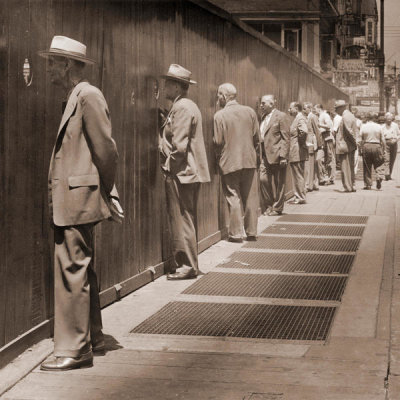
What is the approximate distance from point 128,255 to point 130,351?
2.25 meters

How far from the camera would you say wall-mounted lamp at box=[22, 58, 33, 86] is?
6.09 metres

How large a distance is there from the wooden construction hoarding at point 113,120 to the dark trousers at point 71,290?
13.6 inches

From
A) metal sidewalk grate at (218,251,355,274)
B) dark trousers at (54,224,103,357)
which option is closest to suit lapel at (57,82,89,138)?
dark trousers at (54,224,103,357)

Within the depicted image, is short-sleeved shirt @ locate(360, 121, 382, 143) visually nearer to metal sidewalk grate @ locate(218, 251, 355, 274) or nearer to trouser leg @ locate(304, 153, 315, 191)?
trouser leg @ locate(304, 153, 315, 191)

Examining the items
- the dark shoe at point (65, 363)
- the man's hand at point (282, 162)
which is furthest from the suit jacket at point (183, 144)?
the man's hand at point (282, 162)

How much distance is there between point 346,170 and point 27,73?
15.5 metres

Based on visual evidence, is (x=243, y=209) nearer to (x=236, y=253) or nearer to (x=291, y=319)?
(x=236, y=253)

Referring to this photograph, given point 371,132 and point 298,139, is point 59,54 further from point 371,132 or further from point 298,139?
point 371,132

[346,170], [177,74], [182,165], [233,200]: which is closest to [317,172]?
[346,170]

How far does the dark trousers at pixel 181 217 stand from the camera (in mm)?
9242

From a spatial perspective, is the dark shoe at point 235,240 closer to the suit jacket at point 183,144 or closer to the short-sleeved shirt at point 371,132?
the suit jacket at point 183,144

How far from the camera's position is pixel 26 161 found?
6.14m

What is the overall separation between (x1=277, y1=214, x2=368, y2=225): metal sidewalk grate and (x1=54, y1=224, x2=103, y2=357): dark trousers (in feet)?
30.2

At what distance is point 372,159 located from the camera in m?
21.8
